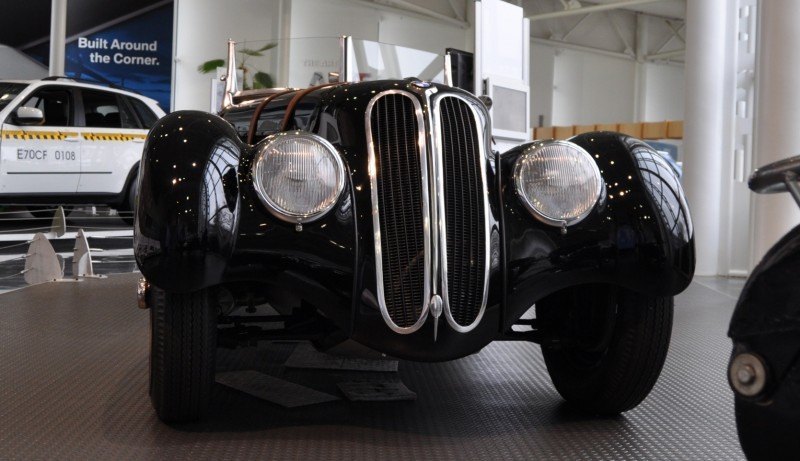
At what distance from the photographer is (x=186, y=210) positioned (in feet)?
7.09

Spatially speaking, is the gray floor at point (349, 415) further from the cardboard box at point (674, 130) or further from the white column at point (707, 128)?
the cardboard box at point (674, 130)

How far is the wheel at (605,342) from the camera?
2406 millimetres

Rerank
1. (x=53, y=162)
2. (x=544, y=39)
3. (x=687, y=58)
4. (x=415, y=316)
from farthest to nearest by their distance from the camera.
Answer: (x=544, y=39)
(x=53, y=162)
(x=687, y=58)
(x=415, y=316)

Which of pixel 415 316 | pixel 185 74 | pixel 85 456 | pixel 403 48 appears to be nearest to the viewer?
pixel 85 456

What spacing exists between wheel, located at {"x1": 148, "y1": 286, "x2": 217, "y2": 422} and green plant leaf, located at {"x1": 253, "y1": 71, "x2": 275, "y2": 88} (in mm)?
2124

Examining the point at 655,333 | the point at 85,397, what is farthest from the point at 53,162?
the point at 655,333

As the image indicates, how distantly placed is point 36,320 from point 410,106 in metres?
2.49

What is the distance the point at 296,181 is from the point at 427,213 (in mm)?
345

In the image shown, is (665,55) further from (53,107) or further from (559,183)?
(559,183)

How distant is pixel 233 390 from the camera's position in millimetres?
2801

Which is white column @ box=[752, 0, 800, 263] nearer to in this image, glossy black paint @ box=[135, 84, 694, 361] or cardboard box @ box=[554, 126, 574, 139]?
glossy black paint @ box=[135, 84, 694, 361]

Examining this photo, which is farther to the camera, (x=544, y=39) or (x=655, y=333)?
(x=544, y=39)

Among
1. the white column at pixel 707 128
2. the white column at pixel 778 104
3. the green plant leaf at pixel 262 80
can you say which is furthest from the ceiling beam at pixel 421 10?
the green plant leaf at pixel 262 80

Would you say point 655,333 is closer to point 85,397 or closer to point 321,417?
point 321,417
